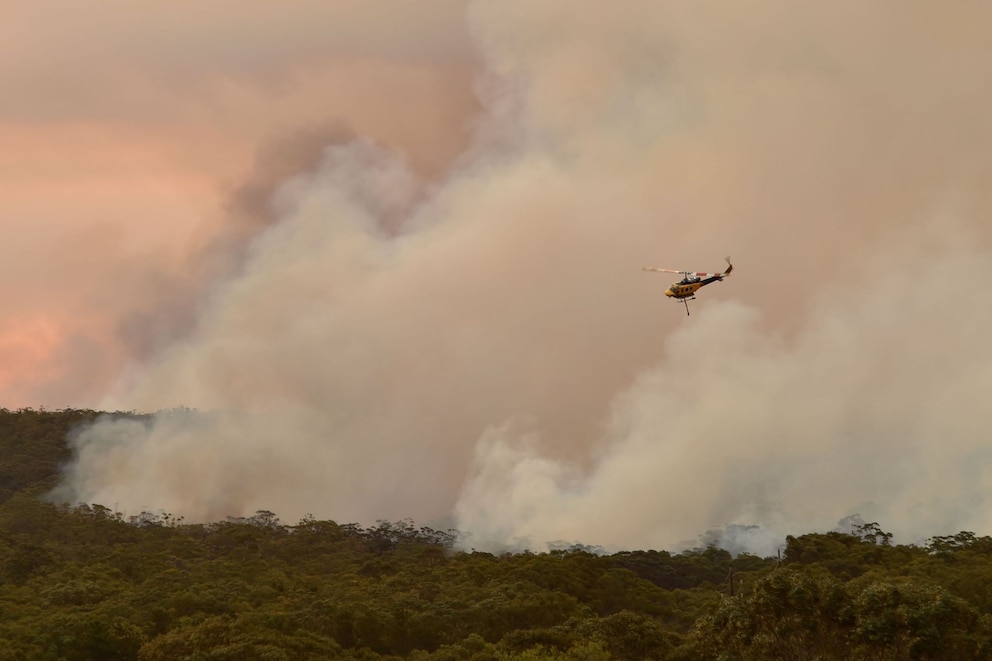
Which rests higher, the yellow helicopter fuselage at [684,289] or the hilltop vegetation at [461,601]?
the yellow helicopter fuselage at [684,289]

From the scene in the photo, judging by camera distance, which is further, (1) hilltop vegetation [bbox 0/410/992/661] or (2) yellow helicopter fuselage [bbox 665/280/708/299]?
(2) yellow helicopter fuselage [bbox 665/280/708/299]

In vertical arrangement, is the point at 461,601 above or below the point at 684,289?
below

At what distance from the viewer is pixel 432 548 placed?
188375mm

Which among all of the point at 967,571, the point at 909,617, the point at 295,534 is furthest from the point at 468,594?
the point at 295,534

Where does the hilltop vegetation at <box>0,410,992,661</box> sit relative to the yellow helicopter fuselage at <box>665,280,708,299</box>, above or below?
below

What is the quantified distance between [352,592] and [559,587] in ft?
80.0

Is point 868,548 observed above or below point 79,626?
above

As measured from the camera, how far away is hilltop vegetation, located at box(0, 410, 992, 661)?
6969 centimetres

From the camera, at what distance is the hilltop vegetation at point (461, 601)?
229 ft

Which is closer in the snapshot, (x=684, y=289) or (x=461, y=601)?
(x=461, y=601)

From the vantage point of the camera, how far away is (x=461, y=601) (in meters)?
116

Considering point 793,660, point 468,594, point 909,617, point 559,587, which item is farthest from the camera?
point 559,587

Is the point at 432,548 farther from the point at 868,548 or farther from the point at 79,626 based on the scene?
the point at 79,626

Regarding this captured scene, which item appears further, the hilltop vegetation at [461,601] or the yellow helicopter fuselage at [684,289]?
the yellow helicopter fuselage at [684,289]
